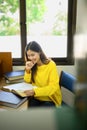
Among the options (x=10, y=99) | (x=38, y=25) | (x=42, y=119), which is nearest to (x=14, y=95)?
(x=10, y=99)

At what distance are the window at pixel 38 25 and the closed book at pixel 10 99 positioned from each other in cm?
105

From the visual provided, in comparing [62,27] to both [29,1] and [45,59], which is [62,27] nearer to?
[29,1]

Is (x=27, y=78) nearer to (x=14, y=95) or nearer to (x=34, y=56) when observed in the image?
(x=34, y=56)

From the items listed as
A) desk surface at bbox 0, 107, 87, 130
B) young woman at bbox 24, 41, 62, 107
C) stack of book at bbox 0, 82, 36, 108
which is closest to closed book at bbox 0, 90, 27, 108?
stack of book at bbox 0, 82, 36, 108

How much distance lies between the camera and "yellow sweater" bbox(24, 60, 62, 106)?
1.86m

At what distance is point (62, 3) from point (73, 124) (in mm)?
2553

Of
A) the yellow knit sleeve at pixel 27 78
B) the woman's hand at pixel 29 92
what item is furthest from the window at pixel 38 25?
the woman's hand at pixel 29 92

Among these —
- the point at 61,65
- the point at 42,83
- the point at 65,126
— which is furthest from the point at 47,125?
the point at 61,65

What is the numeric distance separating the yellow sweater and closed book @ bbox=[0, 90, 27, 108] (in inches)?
8.7

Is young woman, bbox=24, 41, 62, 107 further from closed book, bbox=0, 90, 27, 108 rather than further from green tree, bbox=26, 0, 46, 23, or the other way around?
green tree, bbox=26, 0, 46, 23

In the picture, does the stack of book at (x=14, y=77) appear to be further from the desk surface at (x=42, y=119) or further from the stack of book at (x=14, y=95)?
the desk surface at (x=42, y=119)

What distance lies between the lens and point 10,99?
5.29ft

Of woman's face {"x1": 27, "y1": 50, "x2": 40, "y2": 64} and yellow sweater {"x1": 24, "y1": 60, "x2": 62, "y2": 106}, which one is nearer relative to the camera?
yellow sweater {"x1": 24, "y1": 60, "x2": 62, "y2": 106}

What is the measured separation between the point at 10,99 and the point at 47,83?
489 millimetres
